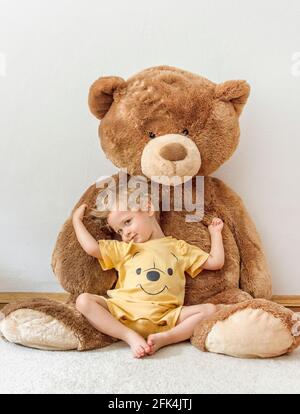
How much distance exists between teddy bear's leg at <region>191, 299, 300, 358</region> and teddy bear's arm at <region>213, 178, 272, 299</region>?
0.26m

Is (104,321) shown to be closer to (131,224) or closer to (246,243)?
(131,224)

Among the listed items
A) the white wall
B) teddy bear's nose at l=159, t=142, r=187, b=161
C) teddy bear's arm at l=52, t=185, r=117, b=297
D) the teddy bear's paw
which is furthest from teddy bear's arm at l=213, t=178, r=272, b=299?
the teddy bear's paw

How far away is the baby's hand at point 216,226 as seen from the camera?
1.39 meters

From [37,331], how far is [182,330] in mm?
317

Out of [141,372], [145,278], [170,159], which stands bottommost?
[141,372]

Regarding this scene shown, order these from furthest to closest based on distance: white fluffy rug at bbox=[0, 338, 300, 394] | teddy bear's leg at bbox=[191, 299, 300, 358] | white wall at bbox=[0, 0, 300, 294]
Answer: white wall at bbox=[0, 0, 300, 294]
teddy bear's leg at bbox=[191, 299, 300, 358]
white fluffy rug at bbox=[0, 338, 300, 394]

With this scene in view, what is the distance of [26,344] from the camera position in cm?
115

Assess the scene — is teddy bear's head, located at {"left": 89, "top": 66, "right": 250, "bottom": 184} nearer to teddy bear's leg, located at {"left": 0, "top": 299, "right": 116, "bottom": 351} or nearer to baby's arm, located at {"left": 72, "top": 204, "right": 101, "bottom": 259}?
baby's arm, located at {"left": 72, "top": 204, "right": 101, "bottom": 259}

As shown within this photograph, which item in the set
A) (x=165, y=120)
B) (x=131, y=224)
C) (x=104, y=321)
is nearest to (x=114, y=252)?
(x=131, y=224)

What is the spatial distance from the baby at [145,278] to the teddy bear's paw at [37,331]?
0.23 feet

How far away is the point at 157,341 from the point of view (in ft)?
3.76

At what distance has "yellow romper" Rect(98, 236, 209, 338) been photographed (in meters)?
1.22

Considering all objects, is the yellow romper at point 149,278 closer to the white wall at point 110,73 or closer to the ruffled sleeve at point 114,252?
the ruffled sleeve at point 114,252
